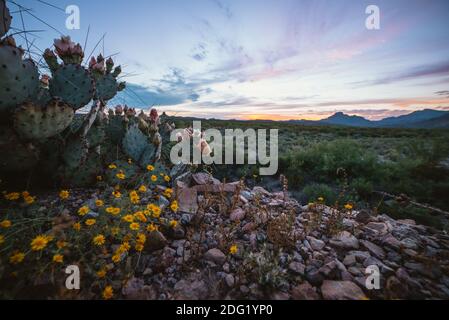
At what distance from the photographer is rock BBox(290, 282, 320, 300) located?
1952 mm

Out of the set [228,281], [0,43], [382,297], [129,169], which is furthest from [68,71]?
[382,297]

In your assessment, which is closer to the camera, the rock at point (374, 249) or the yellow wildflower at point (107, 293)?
the yellow wildflower at point (107, 293)

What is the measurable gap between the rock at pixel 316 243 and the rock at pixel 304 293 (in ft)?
1.93

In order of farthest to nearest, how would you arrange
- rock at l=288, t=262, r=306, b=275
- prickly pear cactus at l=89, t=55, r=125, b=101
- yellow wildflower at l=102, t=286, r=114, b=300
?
prickly pear cactus at l=89, t=55, r=125, b=101, rock at l=288, t=262, r=306, b=275, yellow wildflower at l=102, t=286, r=114, b=300

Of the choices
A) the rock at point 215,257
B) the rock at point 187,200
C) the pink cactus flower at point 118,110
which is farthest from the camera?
the pink cactus flower at point 118,110

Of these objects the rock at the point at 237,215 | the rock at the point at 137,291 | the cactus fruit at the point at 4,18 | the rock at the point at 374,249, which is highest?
the cactus fruit at the point at 4,18

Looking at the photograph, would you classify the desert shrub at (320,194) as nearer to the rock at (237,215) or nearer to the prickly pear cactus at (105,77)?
the rock at (237,215)

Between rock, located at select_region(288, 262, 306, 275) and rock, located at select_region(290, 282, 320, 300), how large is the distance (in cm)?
16

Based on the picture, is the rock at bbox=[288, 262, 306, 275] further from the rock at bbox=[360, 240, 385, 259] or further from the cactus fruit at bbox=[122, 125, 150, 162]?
the cactus fruit at bbox=[122, 125, 150, 162]

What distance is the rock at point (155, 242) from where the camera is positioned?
2.37 metres

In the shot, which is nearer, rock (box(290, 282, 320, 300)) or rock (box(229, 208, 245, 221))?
rock (box(290, 282, 320, 300))

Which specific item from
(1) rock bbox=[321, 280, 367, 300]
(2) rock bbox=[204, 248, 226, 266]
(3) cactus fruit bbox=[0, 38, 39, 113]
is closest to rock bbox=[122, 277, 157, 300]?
(2) rock bbox=[204, 248, 226, 266]

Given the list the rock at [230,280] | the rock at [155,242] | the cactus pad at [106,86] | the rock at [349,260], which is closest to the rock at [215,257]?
the rock at [230,280]

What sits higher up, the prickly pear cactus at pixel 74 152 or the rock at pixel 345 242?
the prickly pear cactus at pixel 74 152
